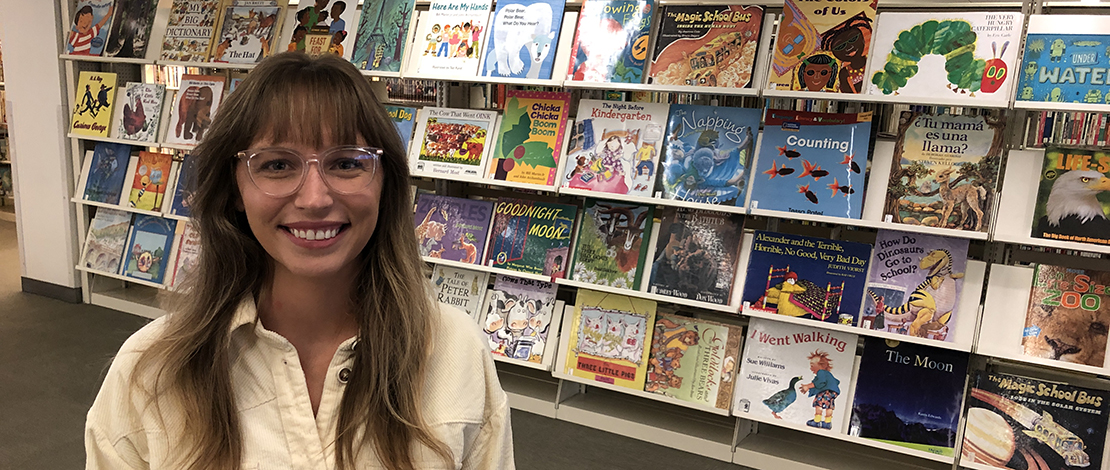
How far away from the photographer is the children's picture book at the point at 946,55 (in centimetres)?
260

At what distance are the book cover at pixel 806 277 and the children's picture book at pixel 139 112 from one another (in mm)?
3583

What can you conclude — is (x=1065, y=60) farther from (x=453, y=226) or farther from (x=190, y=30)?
(x=190, y=30)

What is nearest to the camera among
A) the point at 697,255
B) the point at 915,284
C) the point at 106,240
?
the point at 915,284

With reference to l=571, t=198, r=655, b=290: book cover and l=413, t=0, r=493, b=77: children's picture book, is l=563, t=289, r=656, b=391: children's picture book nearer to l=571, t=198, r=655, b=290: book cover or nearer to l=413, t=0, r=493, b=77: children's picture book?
l=571, t=198, r=655, b=290: book cover

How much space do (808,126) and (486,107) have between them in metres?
1.62

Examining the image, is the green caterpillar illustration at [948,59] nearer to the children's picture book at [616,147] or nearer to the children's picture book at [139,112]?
the children's picture book at [616,147]

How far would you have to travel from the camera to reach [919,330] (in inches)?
110

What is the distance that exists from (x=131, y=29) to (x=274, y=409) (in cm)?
431

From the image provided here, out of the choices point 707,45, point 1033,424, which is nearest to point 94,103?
point 707,45

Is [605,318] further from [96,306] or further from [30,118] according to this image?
[30,118]

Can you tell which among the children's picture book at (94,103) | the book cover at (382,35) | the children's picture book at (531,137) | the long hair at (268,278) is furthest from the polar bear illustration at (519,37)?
the children's picture book at (94,103)

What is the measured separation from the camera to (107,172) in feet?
15.5

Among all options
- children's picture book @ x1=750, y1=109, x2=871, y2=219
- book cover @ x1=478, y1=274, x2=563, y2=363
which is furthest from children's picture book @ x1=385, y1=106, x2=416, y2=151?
children's picture book @ x1=750, y1=109, x2=871, y2=219

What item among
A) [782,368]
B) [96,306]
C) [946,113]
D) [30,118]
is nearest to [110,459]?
[782,368]
